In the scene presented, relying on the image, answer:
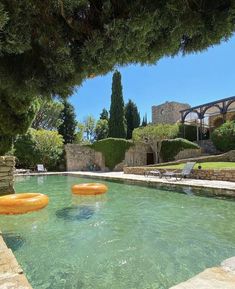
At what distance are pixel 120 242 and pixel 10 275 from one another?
2.97 m

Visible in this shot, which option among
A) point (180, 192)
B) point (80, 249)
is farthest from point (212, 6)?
point (180, 192)

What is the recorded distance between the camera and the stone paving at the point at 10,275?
7.59 ft

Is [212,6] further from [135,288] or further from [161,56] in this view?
[135,288]

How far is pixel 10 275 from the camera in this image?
2.55m

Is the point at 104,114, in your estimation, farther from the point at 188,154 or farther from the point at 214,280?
the point at 214,280

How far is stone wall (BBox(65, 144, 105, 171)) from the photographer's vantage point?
28.0m

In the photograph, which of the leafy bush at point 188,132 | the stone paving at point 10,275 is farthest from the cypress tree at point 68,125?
the stone paving at point 10,275

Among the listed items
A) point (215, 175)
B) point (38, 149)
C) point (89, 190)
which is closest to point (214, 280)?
point (89, 190)

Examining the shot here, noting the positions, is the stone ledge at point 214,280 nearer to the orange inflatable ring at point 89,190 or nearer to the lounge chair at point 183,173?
the orange inflatable ring at point 89,190

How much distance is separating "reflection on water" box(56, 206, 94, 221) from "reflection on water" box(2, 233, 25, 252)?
166cm

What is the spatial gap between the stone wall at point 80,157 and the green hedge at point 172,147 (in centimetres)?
682

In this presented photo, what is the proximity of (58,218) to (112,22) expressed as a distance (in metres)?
6.07

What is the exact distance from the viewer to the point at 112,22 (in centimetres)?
223

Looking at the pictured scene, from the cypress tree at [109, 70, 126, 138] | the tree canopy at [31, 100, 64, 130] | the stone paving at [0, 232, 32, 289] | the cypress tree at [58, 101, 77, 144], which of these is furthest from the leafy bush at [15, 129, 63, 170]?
the stone paving at [0, 232, 32, 289]
